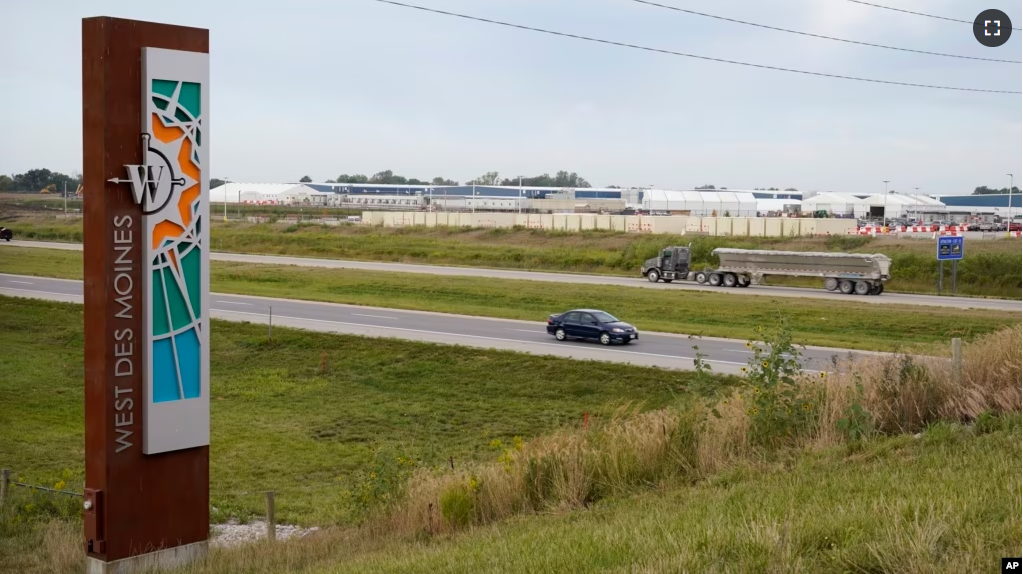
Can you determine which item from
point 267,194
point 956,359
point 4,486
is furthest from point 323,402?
point 267,194

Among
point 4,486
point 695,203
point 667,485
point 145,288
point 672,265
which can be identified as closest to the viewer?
point 667,485

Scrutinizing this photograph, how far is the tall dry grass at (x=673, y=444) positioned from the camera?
11414mm

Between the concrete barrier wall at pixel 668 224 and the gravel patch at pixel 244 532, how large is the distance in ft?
227

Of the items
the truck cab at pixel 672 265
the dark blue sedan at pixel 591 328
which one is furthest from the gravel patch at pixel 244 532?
the truck cab at pixel 672 265

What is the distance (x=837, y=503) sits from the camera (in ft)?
26.5

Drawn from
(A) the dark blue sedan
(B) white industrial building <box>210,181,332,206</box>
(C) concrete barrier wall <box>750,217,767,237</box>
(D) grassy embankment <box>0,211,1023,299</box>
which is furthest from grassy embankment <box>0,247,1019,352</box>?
(B) white industrial building <box>210,181,332,206</box>

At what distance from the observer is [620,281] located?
5762 cm

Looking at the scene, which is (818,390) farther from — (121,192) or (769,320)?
(769,320)

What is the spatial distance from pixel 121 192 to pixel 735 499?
7.61 meters

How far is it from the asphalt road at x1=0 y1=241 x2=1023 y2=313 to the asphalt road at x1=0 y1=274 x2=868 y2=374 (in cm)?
1467

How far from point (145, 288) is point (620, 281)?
47319 millimetres

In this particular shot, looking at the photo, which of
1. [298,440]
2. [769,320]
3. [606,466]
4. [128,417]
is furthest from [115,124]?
[769,320]

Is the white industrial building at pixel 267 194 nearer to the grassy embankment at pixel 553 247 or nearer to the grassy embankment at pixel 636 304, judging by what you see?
the grassy embankment at pixel 553 247

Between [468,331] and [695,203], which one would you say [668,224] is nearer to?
[695,203]
